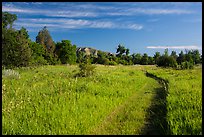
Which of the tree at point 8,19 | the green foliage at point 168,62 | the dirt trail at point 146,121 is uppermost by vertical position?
the tree at point 8,19

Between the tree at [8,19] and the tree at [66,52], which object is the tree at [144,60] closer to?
the tree at [66,52]

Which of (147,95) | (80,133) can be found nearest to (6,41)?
(147,95)

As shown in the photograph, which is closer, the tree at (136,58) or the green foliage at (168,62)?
the green foliage at (168,62)

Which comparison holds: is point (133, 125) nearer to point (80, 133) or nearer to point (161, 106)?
point (80, 133)

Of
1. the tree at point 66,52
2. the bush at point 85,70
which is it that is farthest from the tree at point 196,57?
the bush at point 85,70

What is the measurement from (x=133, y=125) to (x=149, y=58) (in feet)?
266

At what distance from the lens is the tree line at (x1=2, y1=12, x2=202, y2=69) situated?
3419 cm

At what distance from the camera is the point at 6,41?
33938 mm

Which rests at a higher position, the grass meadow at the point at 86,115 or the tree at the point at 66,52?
the tree at the point at 66,52

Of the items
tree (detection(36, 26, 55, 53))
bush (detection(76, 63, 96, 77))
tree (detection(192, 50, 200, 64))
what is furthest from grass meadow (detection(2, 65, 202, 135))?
tree (detection(192, 50, 200, 64))

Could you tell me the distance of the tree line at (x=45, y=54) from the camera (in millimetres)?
34188

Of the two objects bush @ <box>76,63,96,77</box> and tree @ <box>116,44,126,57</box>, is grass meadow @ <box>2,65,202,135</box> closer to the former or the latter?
bush @ <box>76,63,96,77</box>

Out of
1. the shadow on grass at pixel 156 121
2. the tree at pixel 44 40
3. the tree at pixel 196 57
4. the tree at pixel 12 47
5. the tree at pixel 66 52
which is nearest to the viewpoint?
the shadow on grass at pixel 156 121

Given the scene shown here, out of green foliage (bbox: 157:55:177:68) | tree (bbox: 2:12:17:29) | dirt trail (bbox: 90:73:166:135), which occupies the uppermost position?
tree (bbox: 2:12:17:29)
